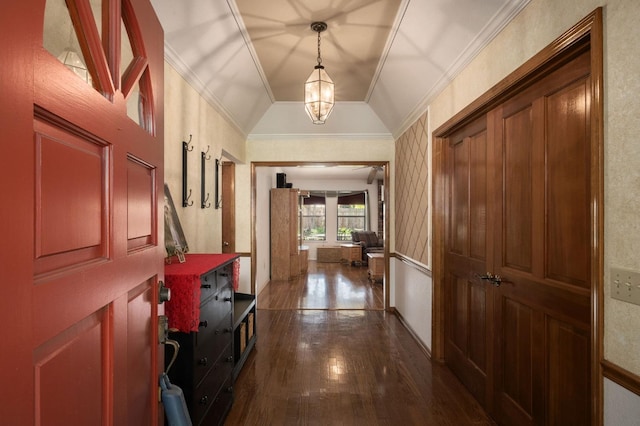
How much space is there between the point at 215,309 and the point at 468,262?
182 cm

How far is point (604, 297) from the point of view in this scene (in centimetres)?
125

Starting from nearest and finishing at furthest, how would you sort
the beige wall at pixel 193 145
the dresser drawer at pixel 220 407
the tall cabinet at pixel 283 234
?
the dresser drawer at pixel 220 407
the beige wall at pixel 193 145
the tall cabinet at pixel 283 234

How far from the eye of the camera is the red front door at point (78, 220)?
18.8 inches

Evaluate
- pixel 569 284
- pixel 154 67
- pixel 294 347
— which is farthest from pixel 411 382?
pixel 154 67

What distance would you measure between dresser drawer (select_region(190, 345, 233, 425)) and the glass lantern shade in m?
1.85

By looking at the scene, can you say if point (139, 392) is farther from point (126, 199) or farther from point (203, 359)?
point (203, 359)

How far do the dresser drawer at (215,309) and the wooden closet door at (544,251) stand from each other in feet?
5.65

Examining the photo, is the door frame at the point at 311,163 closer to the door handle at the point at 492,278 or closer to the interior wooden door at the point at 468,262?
the interior wooden door at the point at 468,262

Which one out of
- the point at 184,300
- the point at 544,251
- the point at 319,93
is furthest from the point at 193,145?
the point at 544,251

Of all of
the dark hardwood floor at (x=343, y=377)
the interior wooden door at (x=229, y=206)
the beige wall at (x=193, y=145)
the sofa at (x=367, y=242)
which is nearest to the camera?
the dark hardwood floor at (x=343, y=377)

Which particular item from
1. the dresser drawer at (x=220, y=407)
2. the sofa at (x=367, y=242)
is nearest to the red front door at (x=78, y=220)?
the dresser drawer at (x=220, y=407)

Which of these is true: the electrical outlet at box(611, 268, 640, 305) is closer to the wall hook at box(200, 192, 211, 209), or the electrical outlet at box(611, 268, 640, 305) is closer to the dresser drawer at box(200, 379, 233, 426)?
the dresser drawer at box(200, 379, 233, 426)

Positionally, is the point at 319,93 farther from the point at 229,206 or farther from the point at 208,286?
the point at 229,206

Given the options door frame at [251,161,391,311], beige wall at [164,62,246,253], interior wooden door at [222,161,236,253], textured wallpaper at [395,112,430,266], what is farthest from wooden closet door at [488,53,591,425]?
interior wooden door at [222,161,236,253]
